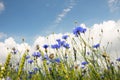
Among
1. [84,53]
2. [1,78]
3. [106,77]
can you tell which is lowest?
[1,78]

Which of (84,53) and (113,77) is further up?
(84,53)

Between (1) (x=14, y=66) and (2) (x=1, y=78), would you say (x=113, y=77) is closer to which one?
(2) (x=1, y=78)

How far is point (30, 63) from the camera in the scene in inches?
294

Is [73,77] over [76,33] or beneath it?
beneath

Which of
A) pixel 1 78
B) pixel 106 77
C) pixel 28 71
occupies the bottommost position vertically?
pixel 1 78

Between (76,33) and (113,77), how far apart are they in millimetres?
1059

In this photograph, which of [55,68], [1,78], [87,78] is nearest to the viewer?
[1,78]

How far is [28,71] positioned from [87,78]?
9.23ft

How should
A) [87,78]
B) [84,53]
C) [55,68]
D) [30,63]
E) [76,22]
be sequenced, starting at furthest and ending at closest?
[30,63] < [87,78] < [55,68] < [76,22] < [84,53]

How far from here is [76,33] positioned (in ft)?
14.7

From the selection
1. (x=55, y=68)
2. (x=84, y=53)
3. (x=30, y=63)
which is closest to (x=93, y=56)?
(x=84, y=53)

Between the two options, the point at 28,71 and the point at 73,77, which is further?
the point at 28,71

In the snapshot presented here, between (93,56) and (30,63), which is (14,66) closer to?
(30,63)

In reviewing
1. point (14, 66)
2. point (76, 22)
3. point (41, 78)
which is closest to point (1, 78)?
point (76, 22)
